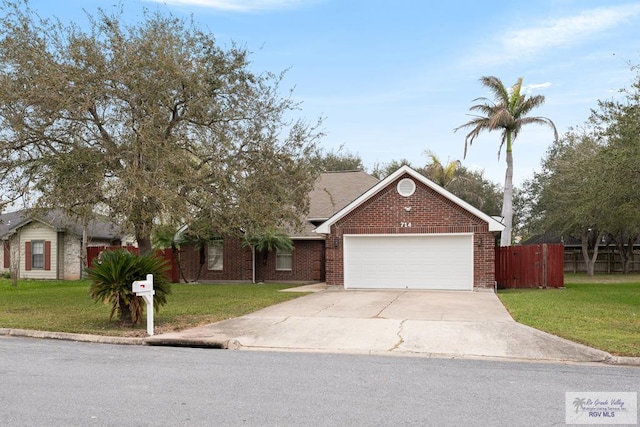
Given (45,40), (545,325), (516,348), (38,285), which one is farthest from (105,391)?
(38,285)

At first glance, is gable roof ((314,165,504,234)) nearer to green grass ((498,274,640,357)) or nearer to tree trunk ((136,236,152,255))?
green grass ((498,274,640,357))

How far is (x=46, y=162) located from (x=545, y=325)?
13270mm

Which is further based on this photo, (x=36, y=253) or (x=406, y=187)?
(x=36, y=253)

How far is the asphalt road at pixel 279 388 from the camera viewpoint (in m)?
6.12

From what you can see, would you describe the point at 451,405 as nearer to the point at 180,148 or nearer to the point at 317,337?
the point at 317,337

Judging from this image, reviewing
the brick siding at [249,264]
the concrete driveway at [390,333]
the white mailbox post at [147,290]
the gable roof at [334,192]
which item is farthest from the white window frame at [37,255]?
the white mailbox post at [147,290]

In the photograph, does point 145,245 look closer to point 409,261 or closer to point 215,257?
point 215,257

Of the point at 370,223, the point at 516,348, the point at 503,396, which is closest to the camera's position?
the point at 503,396

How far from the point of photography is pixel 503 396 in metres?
7.06

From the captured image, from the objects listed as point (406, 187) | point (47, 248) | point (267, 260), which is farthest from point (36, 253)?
point (406, 187)

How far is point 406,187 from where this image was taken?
22391mm

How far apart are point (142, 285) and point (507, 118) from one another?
73.4ft

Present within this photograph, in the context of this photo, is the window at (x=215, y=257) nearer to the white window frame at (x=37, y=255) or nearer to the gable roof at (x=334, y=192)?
the gable roof at (x=334, y=192)

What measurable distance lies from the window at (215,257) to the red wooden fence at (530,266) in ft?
40.9
